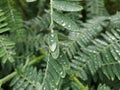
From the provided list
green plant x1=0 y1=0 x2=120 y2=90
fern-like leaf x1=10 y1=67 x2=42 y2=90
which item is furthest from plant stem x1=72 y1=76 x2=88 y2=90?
fern-like leaf x1=10 y1=67 x2=42 y2=90

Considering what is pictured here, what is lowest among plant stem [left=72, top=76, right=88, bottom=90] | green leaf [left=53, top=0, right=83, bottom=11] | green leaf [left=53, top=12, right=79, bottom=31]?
plant stem [left=72, top=76, right=88, bottom=90]

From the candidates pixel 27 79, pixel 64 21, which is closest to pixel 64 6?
pixel 64 21

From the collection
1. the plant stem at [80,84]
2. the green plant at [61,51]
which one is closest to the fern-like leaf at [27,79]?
the green plant at [61,51]

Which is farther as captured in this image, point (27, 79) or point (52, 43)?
point (27, 79)

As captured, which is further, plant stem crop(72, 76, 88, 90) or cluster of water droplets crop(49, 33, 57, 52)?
plant stem crop(72, 76, 88, 90)

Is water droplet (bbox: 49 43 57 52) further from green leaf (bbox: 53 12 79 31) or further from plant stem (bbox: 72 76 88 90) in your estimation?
plant stem (bbox: 72 76 88 90)

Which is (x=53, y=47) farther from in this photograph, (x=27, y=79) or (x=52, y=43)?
(x=27, y=79)

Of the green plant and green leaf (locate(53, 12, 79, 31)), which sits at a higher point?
green leaf (locate(53, 12, 79, 31))

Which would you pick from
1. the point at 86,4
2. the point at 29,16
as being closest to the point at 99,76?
the point at 86,4

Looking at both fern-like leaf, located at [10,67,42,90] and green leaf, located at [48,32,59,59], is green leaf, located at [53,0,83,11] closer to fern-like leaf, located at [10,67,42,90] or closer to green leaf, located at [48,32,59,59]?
green leaf, located at [48,32,59,59]
